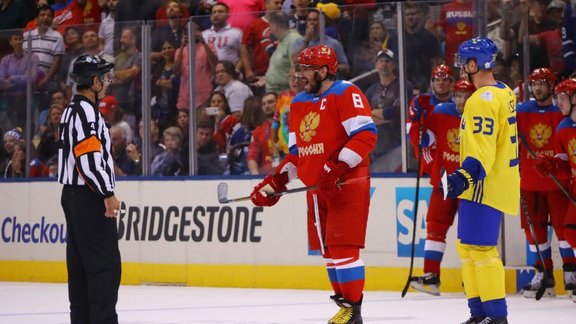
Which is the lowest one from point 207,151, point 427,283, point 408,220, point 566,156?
point 427,283

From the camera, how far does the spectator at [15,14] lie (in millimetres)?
12172

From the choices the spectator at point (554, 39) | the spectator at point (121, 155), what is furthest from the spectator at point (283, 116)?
the spectator at point (554, 39)

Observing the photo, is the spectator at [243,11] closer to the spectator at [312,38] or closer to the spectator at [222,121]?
the spectator at [312,38]

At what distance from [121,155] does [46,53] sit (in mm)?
1241

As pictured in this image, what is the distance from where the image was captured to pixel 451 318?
7242mm

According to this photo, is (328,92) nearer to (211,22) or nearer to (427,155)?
(427,155)

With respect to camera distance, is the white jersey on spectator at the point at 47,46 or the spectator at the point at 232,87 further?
the white jersey on spectator at the point at 47,46

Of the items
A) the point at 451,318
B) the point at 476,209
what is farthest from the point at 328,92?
the point at 451,318

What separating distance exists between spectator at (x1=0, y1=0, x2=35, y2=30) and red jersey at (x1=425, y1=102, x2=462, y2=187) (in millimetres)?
5090

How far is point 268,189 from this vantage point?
6680mm

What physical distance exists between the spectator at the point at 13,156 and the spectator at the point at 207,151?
6.23 ft

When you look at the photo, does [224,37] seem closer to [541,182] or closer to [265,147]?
[265,147]

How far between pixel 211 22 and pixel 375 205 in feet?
6.92

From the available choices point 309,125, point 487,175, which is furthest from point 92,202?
point 487,175
